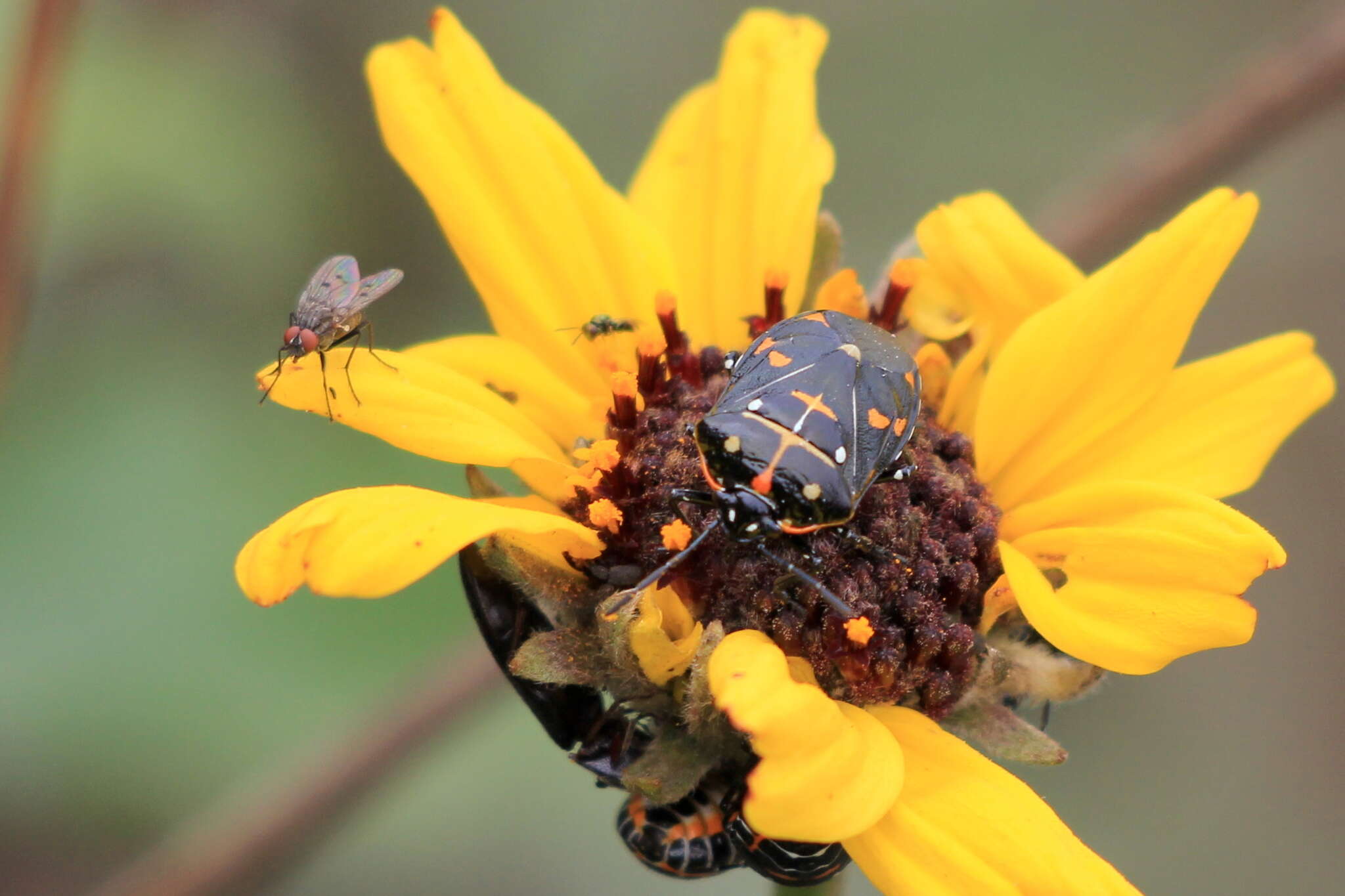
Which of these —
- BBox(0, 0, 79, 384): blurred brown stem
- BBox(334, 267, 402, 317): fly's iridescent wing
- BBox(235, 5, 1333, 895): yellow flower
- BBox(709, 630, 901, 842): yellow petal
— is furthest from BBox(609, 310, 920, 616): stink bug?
BBox(0, 0, 79, 384): blurred brown stem

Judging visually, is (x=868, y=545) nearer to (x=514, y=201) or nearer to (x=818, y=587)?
(x=818, y=587)

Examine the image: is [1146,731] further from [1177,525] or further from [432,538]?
[432,538]

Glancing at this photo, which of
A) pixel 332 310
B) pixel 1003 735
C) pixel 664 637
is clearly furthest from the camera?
pixel 332 310

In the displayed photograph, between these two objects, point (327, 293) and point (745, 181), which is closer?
point (327, 293)

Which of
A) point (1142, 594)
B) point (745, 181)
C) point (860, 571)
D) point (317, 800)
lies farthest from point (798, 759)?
point (317, 800)

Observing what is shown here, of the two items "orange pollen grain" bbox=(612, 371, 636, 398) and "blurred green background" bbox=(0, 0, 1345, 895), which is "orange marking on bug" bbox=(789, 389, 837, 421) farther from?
"blurred green background" bbox=(0, 0, 1345, 895)

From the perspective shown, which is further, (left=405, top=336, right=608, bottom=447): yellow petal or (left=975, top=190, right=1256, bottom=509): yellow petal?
(left=405, top=336, right=608, bottom=447): yellow petal

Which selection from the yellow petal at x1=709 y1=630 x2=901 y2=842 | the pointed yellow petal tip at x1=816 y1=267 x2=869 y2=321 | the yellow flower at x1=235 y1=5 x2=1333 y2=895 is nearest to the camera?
the yellow petal at x1=709 y1=630 x2=901 y2=842
